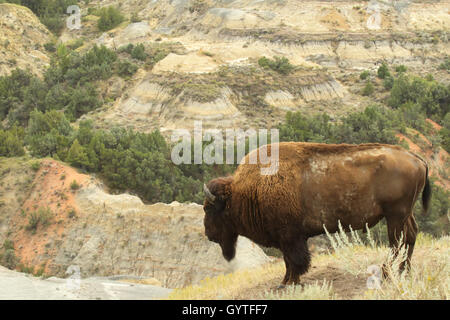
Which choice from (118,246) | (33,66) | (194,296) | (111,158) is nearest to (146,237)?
(118,246)

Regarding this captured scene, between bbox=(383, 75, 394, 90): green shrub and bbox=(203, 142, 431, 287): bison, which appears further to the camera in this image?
bbox=(383, 75, 394, 90): green shrub

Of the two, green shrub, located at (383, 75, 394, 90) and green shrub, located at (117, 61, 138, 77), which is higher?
green shrub, located at (117, 61, 138, 77)

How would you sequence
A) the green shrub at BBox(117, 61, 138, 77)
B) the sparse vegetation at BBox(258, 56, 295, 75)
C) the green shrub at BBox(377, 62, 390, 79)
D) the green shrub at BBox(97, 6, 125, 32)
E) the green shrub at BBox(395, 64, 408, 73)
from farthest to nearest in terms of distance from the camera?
1. the green shrub at BBox(97, 6, 125, 32)
2. the green shrub at BBox(395, 64, 408, 73)
3. the green shrub at BBox(377, 62, 390, 79)
4. the green shrub at BBox(117, 61, 138, 77)
5. the sparse vegetation at BBox(258, 56, 295, 75)

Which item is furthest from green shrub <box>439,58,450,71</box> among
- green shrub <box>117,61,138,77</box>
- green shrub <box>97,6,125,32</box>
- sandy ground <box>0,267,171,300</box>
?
sandy ground <box>0,267,171,300</box>

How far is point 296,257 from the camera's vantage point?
5.84m

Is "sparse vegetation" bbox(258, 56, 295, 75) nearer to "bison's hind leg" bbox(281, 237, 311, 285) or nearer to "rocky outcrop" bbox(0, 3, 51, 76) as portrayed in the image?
"rocky outcrop" bbox(0, 3, 51, 76)

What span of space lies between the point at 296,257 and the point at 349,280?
0.76m

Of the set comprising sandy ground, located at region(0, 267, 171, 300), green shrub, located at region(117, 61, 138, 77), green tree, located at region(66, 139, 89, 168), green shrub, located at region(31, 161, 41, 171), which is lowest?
green shrub, located at region(117, 61, 138, 77)

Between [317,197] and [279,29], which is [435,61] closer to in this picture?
[279,29]

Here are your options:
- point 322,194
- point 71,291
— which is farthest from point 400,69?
point 71,291

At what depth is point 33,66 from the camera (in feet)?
149

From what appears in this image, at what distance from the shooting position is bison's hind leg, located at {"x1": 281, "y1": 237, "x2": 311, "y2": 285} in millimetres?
5840

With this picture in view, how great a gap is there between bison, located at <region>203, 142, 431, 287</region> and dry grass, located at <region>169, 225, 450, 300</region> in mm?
340

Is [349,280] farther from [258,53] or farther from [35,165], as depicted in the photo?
[258,53]
